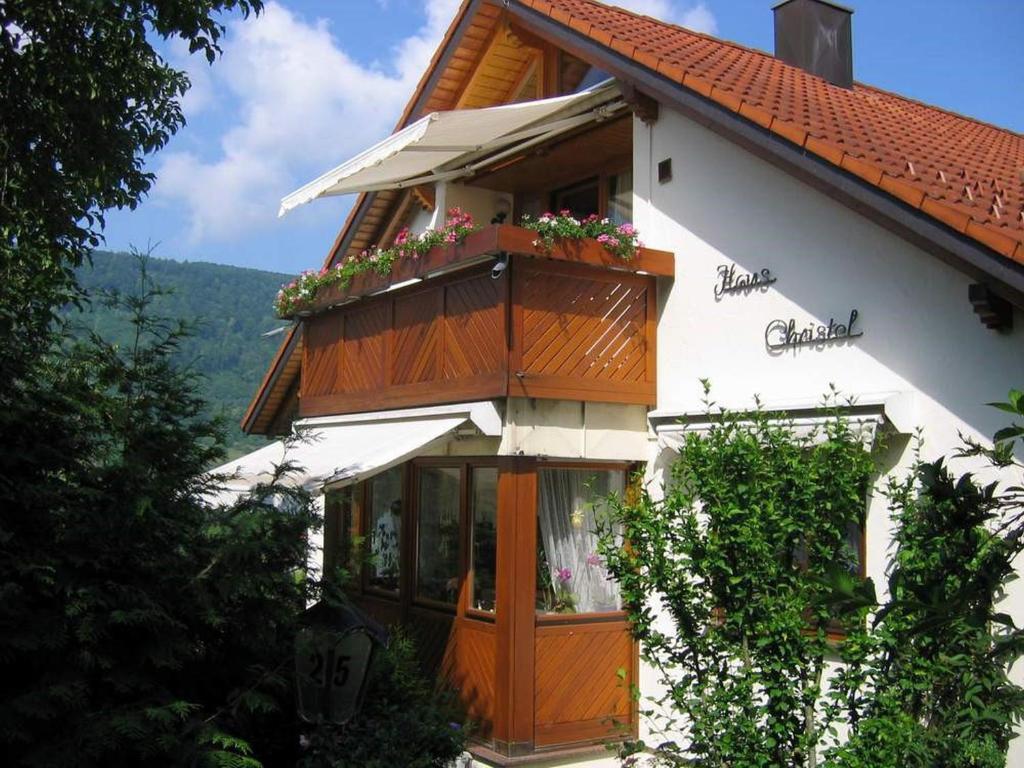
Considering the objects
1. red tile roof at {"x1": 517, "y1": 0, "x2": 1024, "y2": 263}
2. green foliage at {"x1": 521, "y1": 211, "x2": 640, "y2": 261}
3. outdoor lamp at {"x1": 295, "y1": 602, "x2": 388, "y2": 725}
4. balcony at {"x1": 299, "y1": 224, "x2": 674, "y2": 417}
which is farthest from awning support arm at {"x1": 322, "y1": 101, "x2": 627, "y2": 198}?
outdoor lamp at {"x1": 295, "y1": 602, "x2": 388, "y2": 725}

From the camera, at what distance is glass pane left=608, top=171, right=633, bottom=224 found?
13680 millimetres

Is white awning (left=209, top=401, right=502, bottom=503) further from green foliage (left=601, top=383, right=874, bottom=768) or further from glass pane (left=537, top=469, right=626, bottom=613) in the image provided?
green foliage (left=601, top=383, right=874, bottom=768)

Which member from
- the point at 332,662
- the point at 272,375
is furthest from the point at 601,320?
the point at 272,375

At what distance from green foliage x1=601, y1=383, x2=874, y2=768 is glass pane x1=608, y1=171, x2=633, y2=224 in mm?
6466

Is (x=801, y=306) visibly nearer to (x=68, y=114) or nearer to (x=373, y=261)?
(x=373, y=261)

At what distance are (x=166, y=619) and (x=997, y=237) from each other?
620 centimetres

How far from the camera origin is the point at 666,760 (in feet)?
25.0

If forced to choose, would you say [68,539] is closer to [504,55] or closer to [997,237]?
[997,237]

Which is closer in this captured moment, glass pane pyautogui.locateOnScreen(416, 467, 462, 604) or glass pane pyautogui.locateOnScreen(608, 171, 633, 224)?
glass pane pyautogui.locateOnScreen(416, 467, 462, 604)

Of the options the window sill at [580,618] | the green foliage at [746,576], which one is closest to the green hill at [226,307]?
the window sill at [580,618]

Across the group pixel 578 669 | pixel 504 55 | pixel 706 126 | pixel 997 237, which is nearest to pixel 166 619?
pixel 578 669

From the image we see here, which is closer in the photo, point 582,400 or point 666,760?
point 666,760

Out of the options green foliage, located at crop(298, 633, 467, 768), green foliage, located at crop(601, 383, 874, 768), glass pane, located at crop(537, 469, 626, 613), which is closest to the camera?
green foliage, located at crop(601, 383, 874, 768)

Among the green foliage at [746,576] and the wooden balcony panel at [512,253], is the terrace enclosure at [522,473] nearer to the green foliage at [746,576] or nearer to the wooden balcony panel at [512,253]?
the wooden balcony panel at [512,253]
